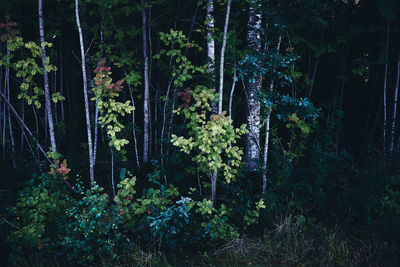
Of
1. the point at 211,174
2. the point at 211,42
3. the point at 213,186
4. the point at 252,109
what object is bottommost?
the point at 213,186

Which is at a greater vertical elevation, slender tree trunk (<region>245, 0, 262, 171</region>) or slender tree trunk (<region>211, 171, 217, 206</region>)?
slender tree trunk (<region>245, 0, 262, 171</region>)

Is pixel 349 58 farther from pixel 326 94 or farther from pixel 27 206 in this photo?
pixel 27 206

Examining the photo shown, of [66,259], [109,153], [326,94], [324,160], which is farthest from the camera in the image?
[326,94]

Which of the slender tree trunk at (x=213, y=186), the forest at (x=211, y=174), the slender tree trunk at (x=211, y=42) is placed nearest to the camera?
the forest at (x=211, y=174)

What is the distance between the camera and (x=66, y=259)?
346cm

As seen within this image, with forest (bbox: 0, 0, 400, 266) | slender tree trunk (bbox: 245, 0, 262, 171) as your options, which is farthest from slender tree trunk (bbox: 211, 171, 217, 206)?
slender tree trunk (bbox: 245, 0, 262, 171)

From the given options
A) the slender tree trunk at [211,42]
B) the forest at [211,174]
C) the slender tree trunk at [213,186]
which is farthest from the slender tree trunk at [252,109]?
the slender tree trunk at [213,186]

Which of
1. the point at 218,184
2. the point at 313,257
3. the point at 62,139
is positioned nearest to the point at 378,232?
the point at 313,257

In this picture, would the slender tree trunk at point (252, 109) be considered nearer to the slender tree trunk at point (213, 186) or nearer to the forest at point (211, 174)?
the forest at point (211, 174)

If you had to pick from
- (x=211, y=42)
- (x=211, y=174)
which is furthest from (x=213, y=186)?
(x=211, y=42)

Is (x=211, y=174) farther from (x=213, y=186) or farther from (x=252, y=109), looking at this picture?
(x=252, y=109)

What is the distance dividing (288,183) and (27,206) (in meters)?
4.13

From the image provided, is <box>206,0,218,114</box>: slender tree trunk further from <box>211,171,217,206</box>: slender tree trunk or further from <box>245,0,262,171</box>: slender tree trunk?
<box>211,171,217,206</box>: slender tree trunk

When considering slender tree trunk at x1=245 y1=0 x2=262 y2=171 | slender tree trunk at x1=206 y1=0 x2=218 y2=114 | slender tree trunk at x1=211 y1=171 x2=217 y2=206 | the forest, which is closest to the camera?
the forest
